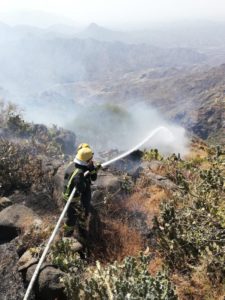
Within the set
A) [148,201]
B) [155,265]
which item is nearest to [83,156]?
[155,265]

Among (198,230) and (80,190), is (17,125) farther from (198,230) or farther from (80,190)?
(198,230)

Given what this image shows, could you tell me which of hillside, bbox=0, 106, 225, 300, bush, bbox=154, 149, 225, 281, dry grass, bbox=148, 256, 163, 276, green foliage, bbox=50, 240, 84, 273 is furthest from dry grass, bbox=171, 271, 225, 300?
green foliage, bbox=50, 240, 84, 273

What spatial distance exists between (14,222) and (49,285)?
8.98 feet

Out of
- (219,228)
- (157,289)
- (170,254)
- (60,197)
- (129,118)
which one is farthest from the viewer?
(129,118)

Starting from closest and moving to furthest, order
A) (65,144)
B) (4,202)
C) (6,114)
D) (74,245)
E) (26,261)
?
(26,261), (74,245), (4,202), (6,114), (65,144)

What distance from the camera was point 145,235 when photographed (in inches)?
359

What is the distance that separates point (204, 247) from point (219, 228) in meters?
0.55

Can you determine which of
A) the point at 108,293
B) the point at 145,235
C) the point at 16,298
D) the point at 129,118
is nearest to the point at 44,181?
the point at 145,235

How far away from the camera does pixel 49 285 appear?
6844 mm

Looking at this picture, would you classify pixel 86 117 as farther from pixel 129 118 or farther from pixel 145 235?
pixel 145 235

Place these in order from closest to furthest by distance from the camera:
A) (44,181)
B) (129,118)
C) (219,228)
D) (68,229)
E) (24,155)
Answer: (219,228) < (68,229) < (44,181) < (24,155) < (129,118)

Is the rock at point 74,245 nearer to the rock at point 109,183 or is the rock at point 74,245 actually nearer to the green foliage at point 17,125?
the rock at point 109,183

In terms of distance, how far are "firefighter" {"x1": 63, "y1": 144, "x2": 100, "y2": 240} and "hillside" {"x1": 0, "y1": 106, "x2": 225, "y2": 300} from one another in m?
0.23

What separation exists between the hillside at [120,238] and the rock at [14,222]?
2 centimetres
